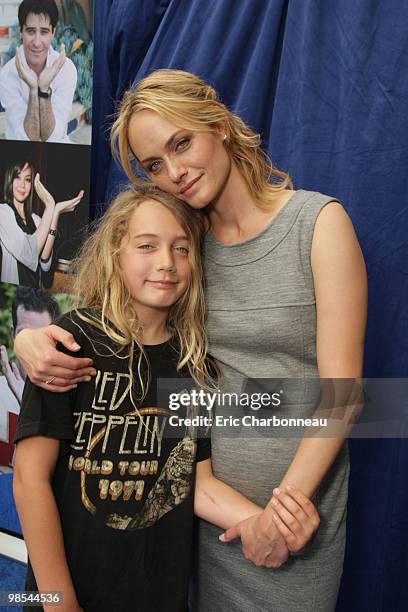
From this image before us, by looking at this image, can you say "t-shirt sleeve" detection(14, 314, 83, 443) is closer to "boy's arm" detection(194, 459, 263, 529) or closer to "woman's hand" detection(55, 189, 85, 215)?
"boy's arm" detection(194, 459, 263, 529)

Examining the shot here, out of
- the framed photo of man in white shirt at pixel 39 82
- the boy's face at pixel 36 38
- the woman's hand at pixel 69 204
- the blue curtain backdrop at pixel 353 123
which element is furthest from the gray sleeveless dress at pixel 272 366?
the boy's face at pixel 36 38

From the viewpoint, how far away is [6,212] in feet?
6.31

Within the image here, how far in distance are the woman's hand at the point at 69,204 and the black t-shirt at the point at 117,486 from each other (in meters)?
0.77

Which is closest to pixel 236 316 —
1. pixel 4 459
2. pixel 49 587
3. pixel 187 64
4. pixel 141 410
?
pixel 141 410

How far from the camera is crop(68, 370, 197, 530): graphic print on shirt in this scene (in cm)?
110

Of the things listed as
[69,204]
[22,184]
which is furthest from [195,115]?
[22,184]

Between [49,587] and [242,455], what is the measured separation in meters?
0.40

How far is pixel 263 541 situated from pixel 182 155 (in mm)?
679

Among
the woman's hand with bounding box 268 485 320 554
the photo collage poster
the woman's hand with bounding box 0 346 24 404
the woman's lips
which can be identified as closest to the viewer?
the woman's hand with bounding box 268 485 320 554

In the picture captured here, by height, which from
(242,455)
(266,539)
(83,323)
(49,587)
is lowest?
(49,587)

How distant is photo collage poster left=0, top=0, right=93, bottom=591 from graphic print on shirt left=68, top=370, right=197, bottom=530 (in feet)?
2.58

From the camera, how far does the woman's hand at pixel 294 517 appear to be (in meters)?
1.03

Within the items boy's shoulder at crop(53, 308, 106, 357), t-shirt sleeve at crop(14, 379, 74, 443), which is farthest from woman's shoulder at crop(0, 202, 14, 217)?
t-shirt sleeve at crop(14, 379, 74, 443)

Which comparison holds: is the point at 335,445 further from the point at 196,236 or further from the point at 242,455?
the point at 196,236
